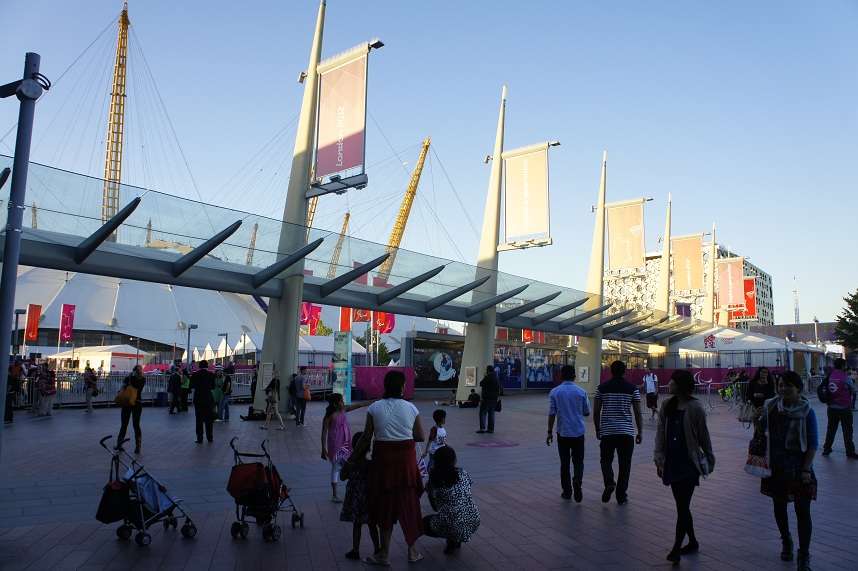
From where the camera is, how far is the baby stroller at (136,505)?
5.82m

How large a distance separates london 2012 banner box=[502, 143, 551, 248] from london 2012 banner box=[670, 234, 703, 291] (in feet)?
60.3

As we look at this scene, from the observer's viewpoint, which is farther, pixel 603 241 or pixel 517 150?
pixel 603 241

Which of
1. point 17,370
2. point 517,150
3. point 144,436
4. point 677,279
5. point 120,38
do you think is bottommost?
point 144,436

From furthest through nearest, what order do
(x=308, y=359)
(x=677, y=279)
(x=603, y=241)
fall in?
(x=677, y=279) < (x=308, y=359) < (x=603, y=241)

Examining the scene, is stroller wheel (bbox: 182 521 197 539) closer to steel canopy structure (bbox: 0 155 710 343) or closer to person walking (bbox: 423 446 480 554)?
person walking (bbox: 423 446 480 554)

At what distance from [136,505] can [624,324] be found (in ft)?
107

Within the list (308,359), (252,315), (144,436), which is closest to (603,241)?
(308,359)

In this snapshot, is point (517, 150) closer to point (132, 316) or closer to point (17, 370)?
point (17, 370)

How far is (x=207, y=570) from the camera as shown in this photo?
5125 millimetres

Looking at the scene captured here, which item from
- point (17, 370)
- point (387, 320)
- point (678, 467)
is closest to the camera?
point (678, 467)

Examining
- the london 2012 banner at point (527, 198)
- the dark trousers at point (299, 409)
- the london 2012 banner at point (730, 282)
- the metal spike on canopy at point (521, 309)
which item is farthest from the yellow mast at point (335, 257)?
the london 2012 banner at point (730, 282)

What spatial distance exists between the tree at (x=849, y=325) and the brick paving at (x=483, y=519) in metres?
47.1

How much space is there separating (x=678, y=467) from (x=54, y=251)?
14.7 metres

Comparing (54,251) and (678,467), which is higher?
(54,251)
